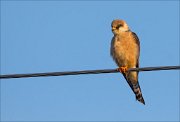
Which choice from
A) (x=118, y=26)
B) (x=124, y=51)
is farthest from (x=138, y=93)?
(x=118, y=26)

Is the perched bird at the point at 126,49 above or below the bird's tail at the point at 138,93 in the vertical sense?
above

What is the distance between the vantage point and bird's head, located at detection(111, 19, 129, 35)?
978 cm

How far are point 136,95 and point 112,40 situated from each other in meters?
1.17

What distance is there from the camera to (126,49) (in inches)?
372

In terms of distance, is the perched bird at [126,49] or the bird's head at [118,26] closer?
the perched bird at [126,49]

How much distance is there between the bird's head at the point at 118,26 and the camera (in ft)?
32.1

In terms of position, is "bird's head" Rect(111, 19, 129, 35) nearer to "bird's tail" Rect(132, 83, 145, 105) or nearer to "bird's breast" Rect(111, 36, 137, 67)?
"bird's breast" Rect(111, 36, 137, 67)

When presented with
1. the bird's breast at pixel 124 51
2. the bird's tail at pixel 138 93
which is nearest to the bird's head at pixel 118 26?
the bird's breast at pixel 124 51

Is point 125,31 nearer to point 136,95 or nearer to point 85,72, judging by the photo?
point 136,95

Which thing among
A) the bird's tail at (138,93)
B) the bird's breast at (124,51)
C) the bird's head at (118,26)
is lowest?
the bird's tail at (138,93)

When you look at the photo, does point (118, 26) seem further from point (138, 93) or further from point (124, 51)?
point (138, 93)

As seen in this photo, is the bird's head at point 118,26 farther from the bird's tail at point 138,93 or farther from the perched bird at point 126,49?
the bird's tail at point 138,93

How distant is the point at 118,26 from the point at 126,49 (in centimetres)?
61

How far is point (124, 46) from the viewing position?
9.45 meters
